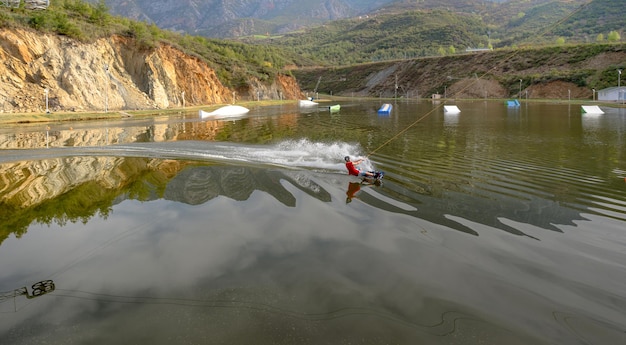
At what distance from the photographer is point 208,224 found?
10148 mm

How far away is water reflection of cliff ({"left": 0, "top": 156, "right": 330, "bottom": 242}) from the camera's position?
11.4 meters

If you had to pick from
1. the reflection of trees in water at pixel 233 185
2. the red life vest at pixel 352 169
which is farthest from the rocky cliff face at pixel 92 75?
the red life vest at pixel 352 169

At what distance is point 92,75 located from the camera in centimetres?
4938

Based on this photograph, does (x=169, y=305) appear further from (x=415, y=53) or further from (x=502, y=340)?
(x=415, y=53)

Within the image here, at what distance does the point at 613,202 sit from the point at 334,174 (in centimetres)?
835

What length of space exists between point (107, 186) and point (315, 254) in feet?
30.3

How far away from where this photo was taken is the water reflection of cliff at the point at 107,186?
11430mm

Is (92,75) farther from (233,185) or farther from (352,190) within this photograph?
(352,190)

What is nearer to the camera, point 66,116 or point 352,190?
point 352,190

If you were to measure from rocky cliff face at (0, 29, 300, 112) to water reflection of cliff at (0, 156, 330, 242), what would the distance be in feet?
99.9

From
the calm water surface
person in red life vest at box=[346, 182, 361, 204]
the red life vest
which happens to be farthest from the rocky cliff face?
person in red life vest at box=[346, 182, 361, 204]

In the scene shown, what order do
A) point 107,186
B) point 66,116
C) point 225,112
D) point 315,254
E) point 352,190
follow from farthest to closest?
point 225,112
point 66,116
point 107,186
point 352,190
point 315,254

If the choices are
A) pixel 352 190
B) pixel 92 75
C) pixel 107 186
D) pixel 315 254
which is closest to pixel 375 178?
pixel 352 190

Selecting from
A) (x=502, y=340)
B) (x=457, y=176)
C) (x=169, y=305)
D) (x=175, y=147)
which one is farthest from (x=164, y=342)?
(x=175, y=147)
